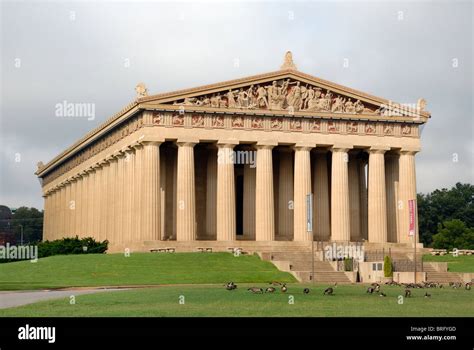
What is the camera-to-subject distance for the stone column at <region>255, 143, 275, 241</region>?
8888 cm

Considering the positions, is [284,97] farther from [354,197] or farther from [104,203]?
[104,203]

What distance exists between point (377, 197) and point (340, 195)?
427 centimetres

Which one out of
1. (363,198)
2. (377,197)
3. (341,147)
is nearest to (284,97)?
(341,147)

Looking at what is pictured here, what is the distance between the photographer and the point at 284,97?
90375mm

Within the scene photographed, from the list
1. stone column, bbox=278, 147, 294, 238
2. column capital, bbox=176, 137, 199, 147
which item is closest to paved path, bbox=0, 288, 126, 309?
column capital, bbox=176, 137, 199, 147

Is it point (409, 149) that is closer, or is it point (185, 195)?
point (185, 195)

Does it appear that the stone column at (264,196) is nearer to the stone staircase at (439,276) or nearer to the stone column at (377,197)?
the stone column at (377,197)

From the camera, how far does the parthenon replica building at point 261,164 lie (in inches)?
3408

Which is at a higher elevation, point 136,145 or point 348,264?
point 136,145
